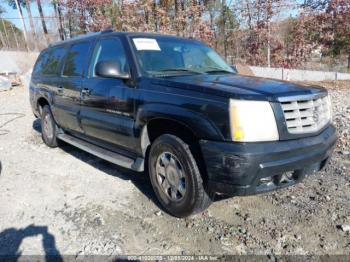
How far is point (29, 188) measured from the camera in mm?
4188

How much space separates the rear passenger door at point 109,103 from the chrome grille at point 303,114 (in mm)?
1624

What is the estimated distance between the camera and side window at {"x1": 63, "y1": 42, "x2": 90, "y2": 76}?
4.55 metres

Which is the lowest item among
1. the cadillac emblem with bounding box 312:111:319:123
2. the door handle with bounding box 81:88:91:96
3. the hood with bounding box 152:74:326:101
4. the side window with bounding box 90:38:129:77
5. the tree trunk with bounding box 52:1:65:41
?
the cadillac emblem with bounding box 312:111:319:123

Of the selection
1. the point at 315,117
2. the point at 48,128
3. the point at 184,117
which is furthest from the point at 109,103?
the point at 48,128

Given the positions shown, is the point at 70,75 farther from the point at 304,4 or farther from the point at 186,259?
the point at 304,4

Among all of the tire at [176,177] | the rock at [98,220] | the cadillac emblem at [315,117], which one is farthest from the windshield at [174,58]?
the rock at [98,220]

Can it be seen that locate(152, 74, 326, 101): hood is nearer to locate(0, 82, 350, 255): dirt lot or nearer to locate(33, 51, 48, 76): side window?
locate(0, 82, 350, 255): dirt lot

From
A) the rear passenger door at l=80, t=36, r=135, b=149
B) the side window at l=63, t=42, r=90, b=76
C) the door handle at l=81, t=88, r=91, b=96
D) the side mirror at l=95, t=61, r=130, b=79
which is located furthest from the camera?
the side window at l=63, t=42, r=90, b=76

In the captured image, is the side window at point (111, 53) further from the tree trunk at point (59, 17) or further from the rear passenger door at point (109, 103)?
the tree trunk at point (59, 17)

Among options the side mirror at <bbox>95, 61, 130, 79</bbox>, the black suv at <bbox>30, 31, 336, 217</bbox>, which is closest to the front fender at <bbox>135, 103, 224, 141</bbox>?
the black suv at <bbox>30, 31, 336, 217</bbox>

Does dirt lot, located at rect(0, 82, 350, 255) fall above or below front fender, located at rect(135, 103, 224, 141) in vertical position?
below

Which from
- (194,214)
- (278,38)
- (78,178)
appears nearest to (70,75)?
(78,178)

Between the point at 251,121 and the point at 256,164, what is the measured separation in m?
0.35

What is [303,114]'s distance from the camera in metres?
2.90
